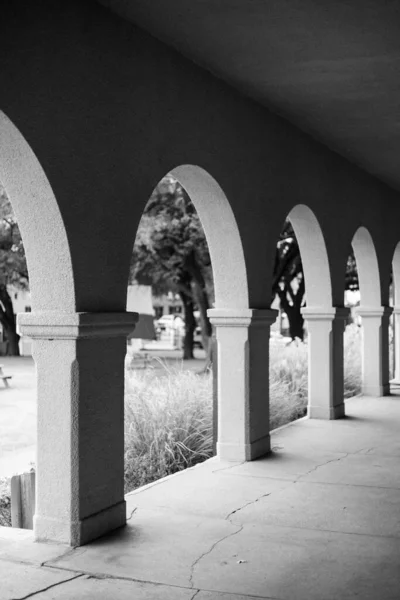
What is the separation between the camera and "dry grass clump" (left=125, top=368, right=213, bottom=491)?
7.54 meters

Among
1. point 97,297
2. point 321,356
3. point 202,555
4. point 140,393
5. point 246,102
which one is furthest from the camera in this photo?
point 321,356

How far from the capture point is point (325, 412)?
1027 centimetres

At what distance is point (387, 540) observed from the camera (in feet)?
16.6

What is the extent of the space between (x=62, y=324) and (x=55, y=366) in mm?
274

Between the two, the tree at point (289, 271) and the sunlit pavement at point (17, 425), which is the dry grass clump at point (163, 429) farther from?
the tree at point (289, 271)

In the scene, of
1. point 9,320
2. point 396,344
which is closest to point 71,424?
point 396,344

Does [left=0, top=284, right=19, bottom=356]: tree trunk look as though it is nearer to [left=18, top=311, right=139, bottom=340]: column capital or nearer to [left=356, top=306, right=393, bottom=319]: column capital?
[left=356, top=306, right=393, bottom=319]: column capital

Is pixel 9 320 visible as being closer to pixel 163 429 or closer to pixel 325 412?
pixel 325 412

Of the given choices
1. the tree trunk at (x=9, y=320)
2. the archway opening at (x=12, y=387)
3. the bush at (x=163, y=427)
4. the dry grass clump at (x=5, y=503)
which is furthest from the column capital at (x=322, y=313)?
the tree trunk at (x=9, y=320)

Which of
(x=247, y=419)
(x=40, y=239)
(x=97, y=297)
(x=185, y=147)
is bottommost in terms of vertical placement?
(x=247, y=419)

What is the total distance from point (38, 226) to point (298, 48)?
2381 millimetres

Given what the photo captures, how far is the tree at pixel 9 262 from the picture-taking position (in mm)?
17034

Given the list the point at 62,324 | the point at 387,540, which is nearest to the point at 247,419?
the point at 387,540

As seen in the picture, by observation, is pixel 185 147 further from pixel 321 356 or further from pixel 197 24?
pixel 321 356
